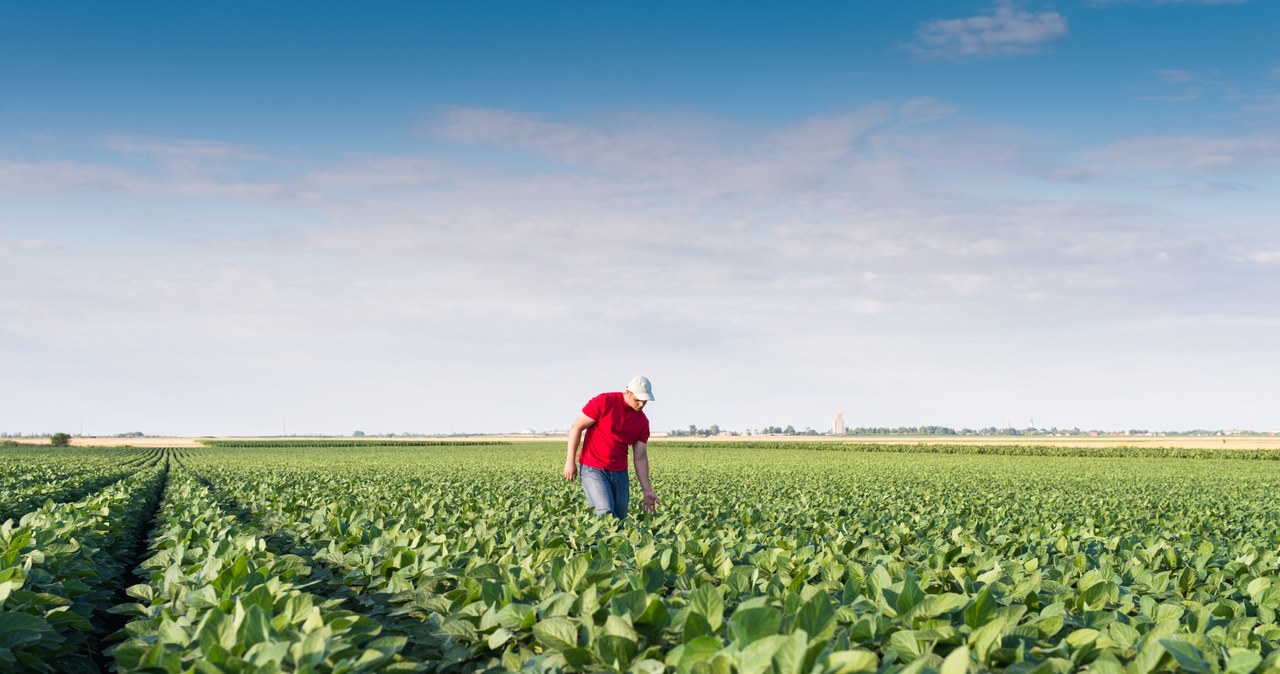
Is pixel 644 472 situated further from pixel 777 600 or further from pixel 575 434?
pixel 777 600

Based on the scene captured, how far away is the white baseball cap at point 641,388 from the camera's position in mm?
9797

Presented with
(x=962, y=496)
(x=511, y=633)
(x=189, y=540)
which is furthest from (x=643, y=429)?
(x=962, y=496)

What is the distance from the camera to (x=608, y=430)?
10.5 meters

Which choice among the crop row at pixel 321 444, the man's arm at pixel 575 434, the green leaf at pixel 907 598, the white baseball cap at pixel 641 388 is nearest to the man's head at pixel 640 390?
the white baseball cap at pixel 641 388

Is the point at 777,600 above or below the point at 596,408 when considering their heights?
below

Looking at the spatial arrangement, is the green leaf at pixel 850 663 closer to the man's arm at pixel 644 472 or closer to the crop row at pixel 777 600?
the crop row at pixel 777 600

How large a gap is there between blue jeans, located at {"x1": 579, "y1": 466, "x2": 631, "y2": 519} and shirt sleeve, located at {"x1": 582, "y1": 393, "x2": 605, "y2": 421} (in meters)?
0.64

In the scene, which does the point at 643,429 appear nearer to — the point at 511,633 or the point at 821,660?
the point at 511,633

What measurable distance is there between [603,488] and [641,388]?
4.97ft

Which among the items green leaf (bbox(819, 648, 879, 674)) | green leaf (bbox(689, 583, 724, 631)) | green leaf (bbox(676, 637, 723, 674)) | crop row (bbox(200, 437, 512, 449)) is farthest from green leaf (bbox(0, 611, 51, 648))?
crop row (bbox(200, 437, 512, 449))

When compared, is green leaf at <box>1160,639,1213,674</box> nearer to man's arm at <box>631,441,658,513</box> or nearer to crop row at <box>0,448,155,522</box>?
man's arm at <box>631,441,658,513</box>

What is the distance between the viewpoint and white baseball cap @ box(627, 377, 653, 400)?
9797 millimetres

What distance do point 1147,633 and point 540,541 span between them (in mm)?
3989

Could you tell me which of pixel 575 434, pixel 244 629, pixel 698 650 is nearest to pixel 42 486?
pixel 575 434
